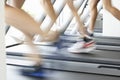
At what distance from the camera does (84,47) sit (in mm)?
2941

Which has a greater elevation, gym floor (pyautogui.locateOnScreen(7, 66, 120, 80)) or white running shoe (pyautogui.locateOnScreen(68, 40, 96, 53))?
white running shoe (pyautogui.locateOnScreen(68, 40, 96, 53))

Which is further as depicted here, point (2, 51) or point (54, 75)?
point (54, 75)

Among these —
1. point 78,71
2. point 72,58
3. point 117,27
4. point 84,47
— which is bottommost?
point 78,71

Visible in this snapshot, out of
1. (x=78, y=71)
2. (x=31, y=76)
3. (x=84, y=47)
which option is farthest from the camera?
(x=84, y=47)

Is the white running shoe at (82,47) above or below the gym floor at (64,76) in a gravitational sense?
above

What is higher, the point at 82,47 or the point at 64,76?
the point at 82,47

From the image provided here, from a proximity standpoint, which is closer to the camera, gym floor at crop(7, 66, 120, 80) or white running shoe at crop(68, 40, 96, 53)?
gym floor at crop(7, 66, 120, 80)

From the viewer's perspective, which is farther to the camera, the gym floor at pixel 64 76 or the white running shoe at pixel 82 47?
the white running shoe at pixel 82 47

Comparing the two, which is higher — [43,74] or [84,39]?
[84,39]

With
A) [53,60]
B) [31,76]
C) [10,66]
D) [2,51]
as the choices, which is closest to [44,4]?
[53,60]

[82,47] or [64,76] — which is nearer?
[64,76]

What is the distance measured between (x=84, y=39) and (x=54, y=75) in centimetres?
115

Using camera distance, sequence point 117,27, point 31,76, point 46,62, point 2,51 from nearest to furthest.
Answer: point 2,51 → point 31,76 → point 46,62 → point 117,27

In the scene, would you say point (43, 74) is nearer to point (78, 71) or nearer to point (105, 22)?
point (78, 71)
